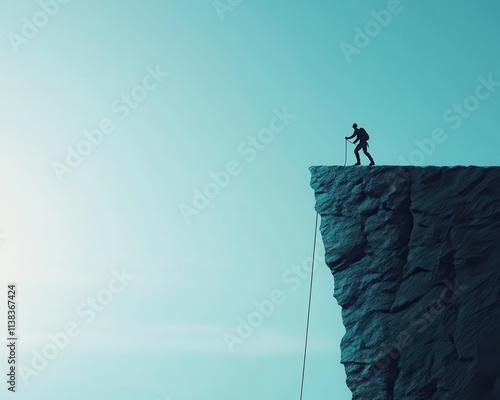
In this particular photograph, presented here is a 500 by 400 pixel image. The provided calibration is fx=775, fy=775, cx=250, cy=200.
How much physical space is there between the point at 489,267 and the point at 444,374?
1276 millimetres

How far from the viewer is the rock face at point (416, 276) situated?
330 inches

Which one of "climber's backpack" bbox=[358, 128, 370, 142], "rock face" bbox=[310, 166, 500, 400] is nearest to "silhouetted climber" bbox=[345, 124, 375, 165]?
"climber's backpack" bbox=[358, 128, 370, 142]

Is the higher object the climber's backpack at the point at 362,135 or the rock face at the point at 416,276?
the climber's backpack at the point at 362,135

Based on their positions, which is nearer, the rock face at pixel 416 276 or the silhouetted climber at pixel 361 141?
the rock face at pixel 416 276

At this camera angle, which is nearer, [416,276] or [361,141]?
[416,276]

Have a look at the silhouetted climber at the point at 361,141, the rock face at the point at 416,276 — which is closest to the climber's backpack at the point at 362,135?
the silhouetted climber at the point at 361,141

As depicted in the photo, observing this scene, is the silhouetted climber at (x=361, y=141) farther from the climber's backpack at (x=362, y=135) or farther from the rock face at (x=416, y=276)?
the rock face at (x=416, y=276)

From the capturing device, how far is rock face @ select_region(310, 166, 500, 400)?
8391 mm

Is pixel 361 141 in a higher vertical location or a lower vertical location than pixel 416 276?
higher

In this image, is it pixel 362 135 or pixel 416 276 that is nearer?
pixel 416 276

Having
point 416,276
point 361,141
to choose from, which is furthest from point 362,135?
point 416,276

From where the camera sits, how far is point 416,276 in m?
8.71

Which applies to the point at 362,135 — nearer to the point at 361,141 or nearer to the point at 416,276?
the point at 361,141

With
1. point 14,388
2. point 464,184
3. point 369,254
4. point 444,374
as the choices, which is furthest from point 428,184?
point 14,388
